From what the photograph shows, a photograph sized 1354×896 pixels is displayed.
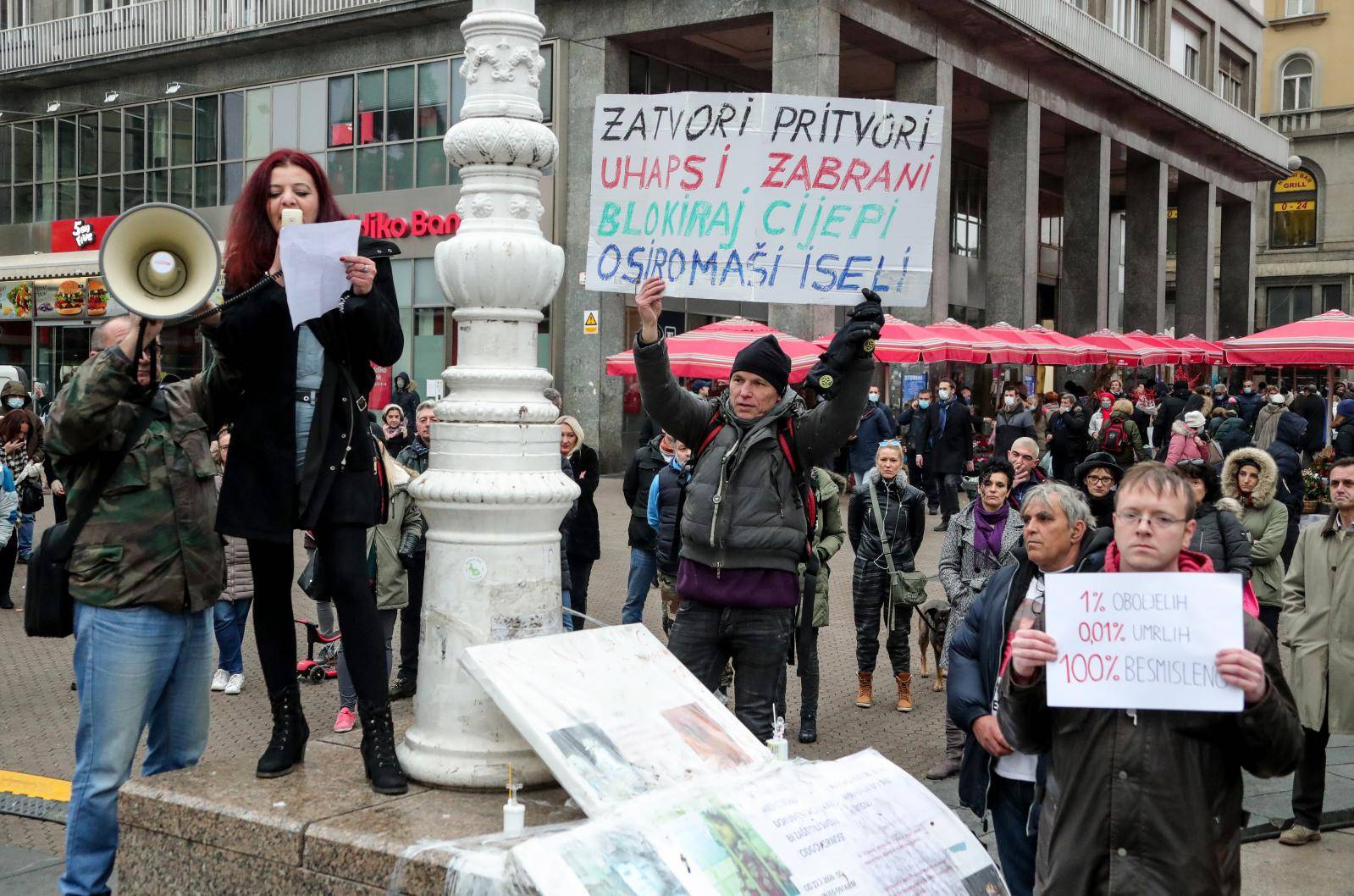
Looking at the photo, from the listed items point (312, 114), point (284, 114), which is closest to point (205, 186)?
point (284, 114)

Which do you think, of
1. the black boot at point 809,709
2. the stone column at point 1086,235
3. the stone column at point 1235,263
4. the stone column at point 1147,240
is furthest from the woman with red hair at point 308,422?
the stone column at point 1235,263

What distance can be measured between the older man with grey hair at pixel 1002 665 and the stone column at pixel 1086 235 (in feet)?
101

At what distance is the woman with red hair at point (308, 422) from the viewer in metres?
3.88

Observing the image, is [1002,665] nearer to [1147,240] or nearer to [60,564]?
[60,564]

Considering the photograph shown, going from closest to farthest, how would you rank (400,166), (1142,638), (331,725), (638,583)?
1. (1142,638)
2. (331,725)
3. (638,583)
4. (400,166)

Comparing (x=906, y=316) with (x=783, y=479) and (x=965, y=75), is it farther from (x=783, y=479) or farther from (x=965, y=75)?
(x=783, y=479)

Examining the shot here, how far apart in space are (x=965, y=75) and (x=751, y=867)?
1086 inches

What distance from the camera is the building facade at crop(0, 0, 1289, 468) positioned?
25.2 m

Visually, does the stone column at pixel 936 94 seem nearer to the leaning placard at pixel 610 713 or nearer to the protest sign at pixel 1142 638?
the leaning placard at pixel 610 713

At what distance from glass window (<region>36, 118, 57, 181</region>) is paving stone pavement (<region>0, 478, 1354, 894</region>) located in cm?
2542

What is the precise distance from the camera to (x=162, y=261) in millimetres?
3736

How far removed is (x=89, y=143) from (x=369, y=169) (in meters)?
9.49

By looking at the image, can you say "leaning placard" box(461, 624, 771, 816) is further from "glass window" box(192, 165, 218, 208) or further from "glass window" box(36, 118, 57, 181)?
"glass window" box(36, 118, 57, 181)

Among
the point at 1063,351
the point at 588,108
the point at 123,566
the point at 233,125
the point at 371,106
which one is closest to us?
the point at 123,566
